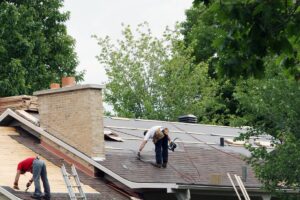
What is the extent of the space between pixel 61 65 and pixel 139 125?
17693 millimetres

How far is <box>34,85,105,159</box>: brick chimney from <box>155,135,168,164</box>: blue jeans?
4.57 feet

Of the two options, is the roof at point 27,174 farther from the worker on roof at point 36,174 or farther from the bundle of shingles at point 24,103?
the bundle of shingles at point 24,103

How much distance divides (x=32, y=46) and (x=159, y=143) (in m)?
21.0

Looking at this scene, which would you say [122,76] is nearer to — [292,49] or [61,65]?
[61,65]

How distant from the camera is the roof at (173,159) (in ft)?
85.5

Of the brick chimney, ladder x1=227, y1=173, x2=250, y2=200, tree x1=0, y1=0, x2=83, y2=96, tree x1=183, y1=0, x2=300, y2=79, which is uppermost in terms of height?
tree x1=0, y1=0, x2=83, y2=96

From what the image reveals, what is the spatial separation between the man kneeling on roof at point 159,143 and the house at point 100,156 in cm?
27

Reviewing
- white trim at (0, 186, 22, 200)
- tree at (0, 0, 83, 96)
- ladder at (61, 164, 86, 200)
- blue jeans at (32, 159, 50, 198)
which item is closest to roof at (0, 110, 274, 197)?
ladder at (61, 164, 86, 200)

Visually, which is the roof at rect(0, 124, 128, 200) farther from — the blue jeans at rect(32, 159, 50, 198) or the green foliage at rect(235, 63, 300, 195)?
the green foliage at rect(235, 63, 300, 195)

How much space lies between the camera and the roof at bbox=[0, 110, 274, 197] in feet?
85.5

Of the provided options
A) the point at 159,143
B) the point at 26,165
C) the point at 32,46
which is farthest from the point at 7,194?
the point at 32,46

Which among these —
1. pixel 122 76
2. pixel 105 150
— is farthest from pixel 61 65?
pixel 105 150

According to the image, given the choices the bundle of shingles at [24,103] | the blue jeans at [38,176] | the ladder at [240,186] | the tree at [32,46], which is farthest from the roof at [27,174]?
the tree at [32,46]

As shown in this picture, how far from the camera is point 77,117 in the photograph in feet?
90.9
